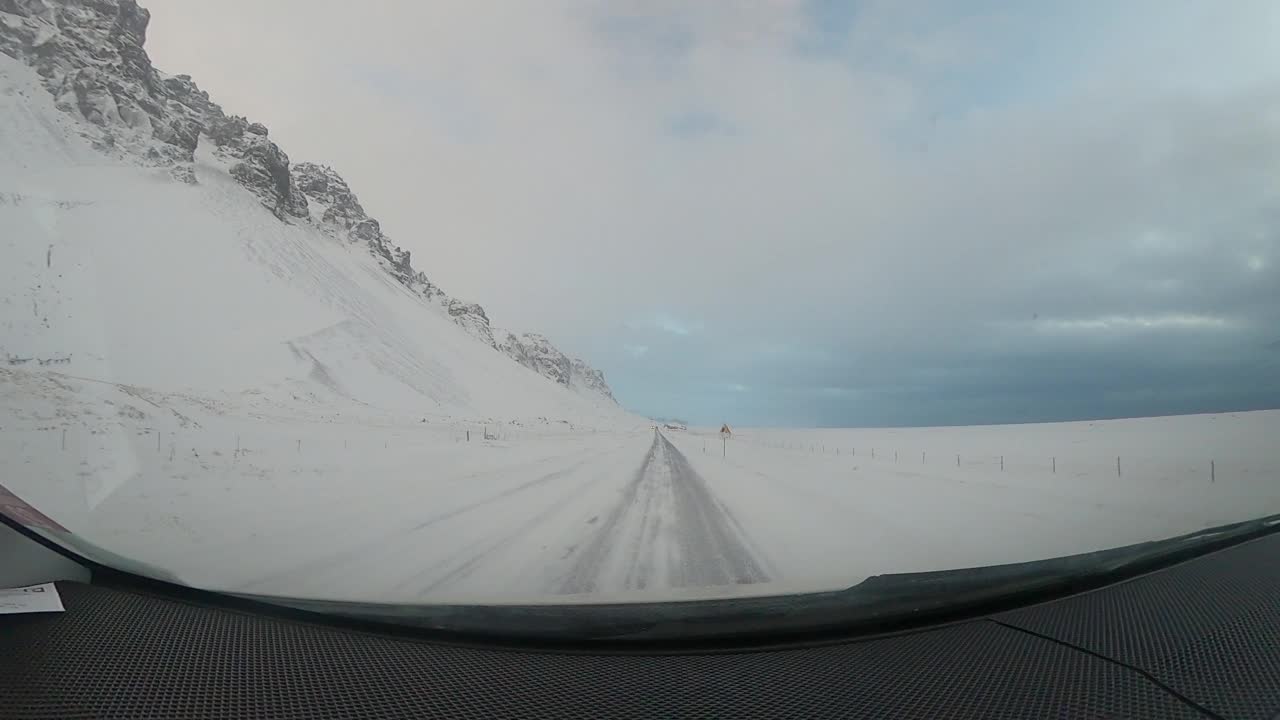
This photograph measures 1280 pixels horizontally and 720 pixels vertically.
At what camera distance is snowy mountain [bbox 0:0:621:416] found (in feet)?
21.2

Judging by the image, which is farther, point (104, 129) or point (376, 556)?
point (104, 129)

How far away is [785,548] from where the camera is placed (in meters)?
6.36

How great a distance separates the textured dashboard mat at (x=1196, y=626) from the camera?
80.1 inches

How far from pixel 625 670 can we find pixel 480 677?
0.64 m

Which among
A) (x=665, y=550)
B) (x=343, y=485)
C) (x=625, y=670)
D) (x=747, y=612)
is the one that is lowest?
(x=343, y=485)

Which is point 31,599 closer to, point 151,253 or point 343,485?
point 343,485

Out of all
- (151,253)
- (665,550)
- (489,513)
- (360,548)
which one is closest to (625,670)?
(665,550)

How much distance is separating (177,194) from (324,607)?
34.7 m

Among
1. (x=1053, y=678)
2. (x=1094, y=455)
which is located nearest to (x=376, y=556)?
(x=1053, y=678)

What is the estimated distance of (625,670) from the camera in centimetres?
231

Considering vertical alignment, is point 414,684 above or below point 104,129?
below

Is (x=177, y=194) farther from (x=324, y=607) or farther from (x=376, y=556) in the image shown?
(x=324, y=607)

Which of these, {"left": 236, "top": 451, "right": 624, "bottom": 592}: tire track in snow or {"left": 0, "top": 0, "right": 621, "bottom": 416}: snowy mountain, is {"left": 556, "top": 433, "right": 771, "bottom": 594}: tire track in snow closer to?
{"left": 236, "top": 451, "right": 624, "bottom": 592}: tire track in snow

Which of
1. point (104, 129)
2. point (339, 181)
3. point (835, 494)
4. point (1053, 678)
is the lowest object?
point (835, 494)
